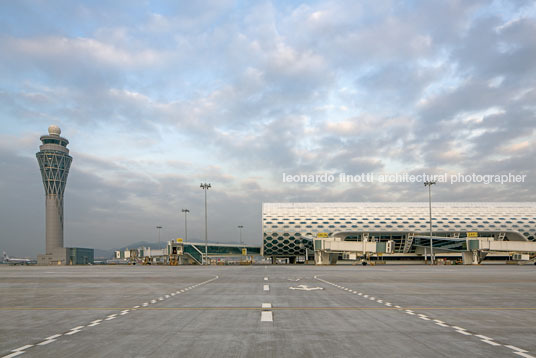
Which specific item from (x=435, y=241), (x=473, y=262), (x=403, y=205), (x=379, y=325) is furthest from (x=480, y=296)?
(x=403, y=205)

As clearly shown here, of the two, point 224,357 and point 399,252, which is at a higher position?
point 224,357

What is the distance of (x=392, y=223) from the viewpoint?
549 ft

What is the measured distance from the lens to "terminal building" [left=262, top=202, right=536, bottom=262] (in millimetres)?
163250

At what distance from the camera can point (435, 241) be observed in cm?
15350

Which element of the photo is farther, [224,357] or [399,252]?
[399,252]

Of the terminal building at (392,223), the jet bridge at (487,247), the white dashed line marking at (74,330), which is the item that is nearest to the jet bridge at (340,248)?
the jet bridge at (487,247)

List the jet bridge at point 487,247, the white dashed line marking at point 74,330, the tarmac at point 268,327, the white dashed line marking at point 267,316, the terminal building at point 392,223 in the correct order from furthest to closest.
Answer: the terminal building at point 392,223 → the jet bridge at point 487,247 → the white dashed line marking at point 267,316 → the white dashed line marking at point 74,330 → the tarmac at point 268,327

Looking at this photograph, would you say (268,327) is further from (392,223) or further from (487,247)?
(392,223)

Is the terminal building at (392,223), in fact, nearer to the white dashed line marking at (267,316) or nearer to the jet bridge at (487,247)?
the jet bridge at (487,247)

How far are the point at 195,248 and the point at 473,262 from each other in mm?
98349

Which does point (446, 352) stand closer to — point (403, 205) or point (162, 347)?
point (162, 347)

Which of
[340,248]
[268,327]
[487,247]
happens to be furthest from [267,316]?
[487,247]

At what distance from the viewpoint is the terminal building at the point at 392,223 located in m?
163

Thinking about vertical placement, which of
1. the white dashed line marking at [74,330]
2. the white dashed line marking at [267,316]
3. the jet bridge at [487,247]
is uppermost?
the white dashed line marking at [74,330]
